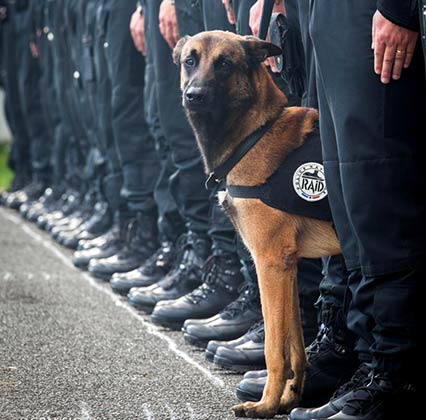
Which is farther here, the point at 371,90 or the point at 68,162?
the point at 68,162

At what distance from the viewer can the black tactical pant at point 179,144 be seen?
19.2ft

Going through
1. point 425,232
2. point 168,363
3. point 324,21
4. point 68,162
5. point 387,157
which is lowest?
point 68,162

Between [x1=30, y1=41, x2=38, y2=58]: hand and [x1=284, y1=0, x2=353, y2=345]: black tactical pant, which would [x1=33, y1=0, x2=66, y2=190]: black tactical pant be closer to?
[x1=30, y1=41, x2=38, y2=58]: hand

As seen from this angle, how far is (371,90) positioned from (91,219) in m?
5.79

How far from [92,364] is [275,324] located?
1.17 metres

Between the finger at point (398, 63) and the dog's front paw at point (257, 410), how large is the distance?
3.61 ft

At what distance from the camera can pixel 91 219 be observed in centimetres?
884

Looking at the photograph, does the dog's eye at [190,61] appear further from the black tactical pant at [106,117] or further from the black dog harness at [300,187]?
the black tactical pant at [106,117]

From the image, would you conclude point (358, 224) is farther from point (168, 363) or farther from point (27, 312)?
point (27, 312)

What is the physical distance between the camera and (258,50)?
13.4 feet

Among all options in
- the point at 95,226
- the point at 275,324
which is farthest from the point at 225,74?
the point at 95,226

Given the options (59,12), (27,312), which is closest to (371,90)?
(27,312)

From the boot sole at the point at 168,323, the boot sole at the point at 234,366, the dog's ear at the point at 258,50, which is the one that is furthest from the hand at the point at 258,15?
the boot sole at the point at 168,323

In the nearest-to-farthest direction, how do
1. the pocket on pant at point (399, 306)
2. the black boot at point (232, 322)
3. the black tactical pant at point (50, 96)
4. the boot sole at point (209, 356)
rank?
the pocket on pant at point (399, 306) < the boot sole at point (209, 356) < the black boot at point (232, 322) < the black tactical pant at point (50, 96)
